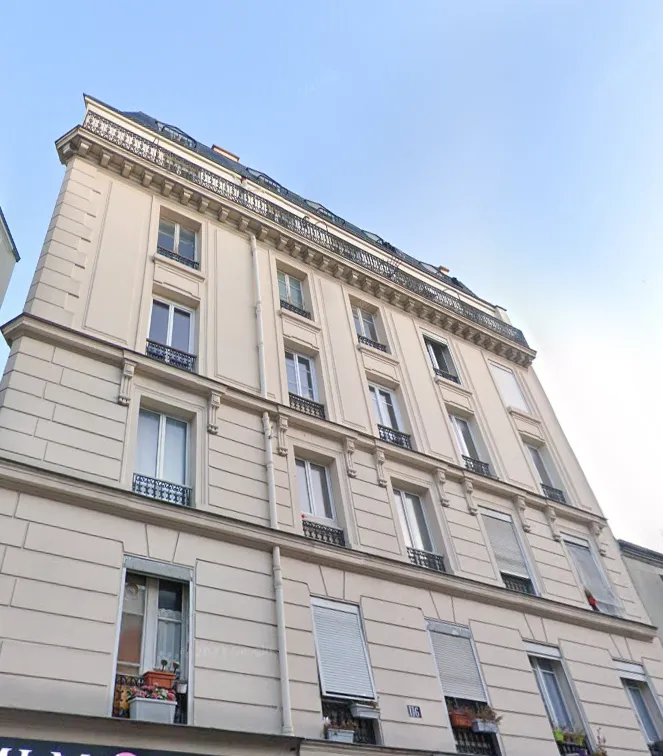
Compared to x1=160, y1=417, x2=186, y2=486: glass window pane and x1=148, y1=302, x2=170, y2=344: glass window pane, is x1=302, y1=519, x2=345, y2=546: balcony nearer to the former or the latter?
x1=160, y1=417, x2=186, y2=486: glass window pane

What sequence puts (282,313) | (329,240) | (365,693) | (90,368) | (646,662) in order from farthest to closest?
(329,240)
(282,313)
(646,662)
(90,368)
(365,693)

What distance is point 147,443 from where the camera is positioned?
35.9 ft

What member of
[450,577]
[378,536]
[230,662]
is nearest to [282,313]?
[378,536]

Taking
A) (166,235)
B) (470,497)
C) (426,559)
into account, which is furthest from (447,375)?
(166,235)

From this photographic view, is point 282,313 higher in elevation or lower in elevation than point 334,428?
higher

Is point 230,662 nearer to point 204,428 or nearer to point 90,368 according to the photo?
point 204,428

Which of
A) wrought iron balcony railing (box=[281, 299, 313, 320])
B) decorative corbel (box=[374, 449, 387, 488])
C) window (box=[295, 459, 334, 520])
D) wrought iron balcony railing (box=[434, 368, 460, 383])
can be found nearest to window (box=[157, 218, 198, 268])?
wrought iron balcony railing (box=[281, 299, 313, 320])

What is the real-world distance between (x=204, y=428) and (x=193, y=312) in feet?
11.1

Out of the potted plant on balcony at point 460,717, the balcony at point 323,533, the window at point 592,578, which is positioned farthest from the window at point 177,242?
the window at point 592,578

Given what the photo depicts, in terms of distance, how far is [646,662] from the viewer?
13.9 m

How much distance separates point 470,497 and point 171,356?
6.83 m

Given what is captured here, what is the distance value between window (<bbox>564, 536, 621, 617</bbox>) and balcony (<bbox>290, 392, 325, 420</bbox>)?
6.68 metres

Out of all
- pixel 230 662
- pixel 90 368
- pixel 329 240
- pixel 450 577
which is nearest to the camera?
pixel 230 662

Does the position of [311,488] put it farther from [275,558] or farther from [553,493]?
[553,493]
